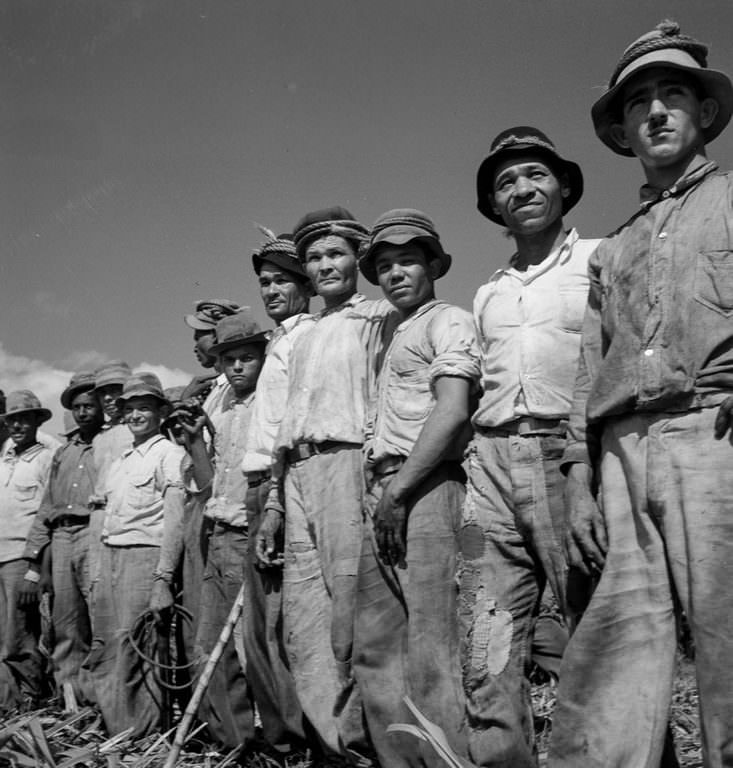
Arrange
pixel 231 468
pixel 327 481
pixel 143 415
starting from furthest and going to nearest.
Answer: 1. pixel 143 415
2. pixel 231 468
3. pixel 327 481

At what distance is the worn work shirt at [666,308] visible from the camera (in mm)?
2500

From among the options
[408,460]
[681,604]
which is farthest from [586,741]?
[408,460]

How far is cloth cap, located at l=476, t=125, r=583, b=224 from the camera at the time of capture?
11.8ft

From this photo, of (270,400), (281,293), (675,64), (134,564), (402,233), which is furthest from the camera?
(134,564)

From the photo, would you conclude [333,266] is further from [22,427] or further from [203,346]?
[22,427]

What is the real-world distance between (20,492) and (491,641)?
5.83m

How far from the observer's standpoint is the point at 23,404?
8078 mm

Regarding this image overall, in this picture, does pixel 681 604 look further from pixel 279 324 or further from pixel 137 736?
pixel 137 736

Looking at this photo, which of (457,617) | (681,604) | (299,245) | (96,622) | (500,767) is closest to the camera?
(681,604)

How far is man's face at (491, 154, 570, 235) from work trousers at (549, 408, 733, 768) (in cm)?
122

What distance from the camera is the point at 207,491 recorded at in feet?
18.5

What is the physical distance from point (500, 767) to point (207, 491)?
10.0 ft

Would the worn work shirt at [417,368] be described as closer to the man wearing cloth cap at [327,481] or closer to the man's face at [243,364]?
the man wearing cloth cap at [327,481]

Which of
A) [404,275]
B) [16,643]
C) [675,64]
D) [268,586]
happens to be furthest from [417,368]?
[16,643]
